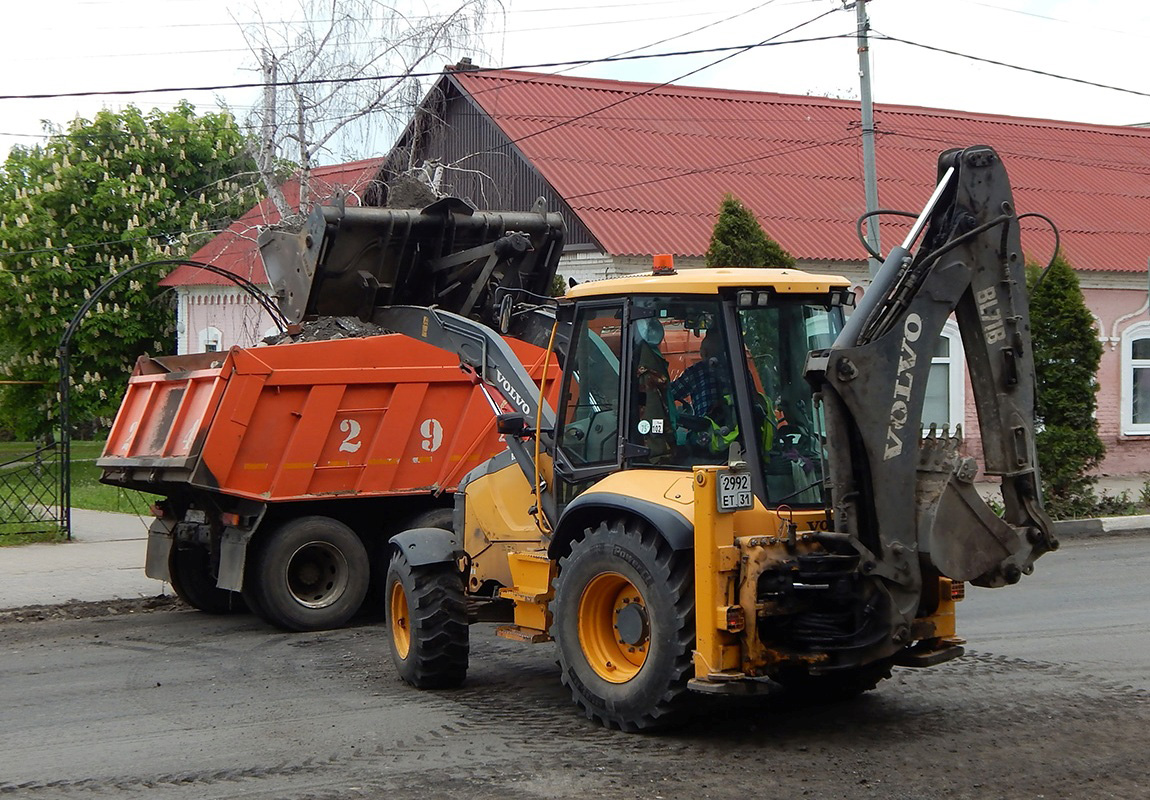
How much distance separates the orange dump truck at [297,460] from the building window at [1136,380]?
645 inches

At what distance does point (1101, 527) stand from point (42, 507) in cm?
1422

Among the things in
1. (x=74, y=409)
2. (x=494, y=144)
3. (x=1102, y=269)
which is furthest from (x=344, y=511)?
(x=74, y=409)

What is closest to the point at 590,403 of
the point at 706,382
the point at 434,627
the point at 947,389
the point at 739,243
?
the point at 706,382

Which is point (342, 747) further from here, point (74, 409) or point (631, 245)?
point (74, 409)

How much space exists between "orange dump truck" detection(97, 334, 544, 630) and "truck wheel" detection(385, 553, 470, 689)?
274 centimetres

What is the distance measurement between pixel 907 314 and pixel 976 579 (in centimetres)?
135

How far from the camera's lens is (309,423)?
1171 centimetres

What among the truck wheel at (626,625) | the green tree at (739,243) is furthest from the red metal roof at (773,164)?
the truck wheel at (626,625)

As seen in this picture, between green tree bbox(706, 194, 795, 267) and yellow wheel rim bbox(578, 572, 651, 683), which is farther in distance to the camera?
green tree bbox(706, 194, 795, 267)

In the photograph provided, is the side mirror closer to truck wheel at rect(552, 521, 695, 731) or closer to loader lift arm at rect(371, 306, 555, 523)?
loader lift arm at rect(371, 306, 555, 523)

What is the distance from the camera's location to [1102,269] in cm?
2447

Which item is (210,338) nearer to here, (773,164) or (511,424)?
(773,164)

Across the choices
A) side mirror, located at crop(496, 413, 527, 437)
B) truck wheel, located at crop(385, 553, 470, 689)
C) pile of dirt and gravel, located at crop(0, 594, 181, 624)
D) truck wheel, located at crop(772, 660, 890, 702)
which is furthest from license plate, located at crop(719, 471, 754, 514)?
pile of dirt and gravel, located at crop(0, 594, 181, 624)

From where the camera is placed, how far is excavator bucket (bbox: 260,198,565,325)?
10.9 metres
